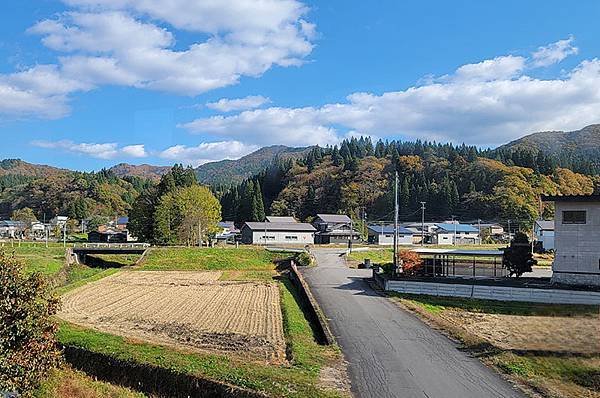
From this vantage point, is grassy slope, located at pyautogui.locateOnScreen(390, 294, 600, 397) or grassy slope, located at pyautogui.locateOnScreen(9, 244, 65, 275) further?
grassy slope, located at pyautogui.locateOnScreen(9, 244, 65, 275)

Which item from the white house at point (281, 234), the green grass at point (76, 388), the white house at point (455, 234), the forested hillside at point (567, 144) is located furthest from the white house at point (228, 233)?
the forested hillside at point (567, 144)

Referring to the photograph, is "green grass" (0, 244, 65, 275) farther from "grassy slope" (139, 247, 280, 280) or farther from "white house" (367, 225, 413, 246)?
"white house" (367, 225, 413, 246)

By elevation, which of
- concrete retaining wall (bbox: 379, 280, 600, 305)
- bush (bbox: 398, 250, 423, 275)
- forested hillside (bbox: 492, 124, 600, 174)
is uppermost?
forested hillside (bbox: 492, 124, 600, 174)

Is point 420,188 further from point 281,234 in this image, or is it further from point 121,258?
point 121,258

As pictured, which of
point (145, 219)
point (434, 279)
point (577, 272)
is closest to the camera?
point (577, 272)

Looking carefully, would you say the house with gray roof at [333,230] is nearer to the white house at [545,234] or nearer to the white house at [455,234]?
the white house at [455,234]

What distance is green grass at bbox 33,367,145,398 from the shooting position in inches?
406

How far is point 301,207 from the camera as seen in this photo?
3652 inches

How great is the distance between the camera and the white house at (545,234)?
52094 mm

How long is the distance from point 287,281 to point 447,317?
15.5 meters

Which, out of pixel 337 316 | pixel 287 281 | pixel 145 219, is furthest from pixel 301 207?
pixel 337 316

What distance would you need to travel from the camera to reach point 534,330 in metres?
15.6

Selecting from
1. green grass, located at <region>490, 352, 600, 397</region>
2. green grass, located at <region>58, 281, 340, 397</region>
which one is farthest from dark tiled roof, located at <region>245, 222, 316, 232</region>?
green grass, located at <region>490, 352, 600, 397</region>

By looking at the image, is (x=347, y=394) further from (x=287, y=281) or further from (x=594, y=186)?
(x=594, y=186)
